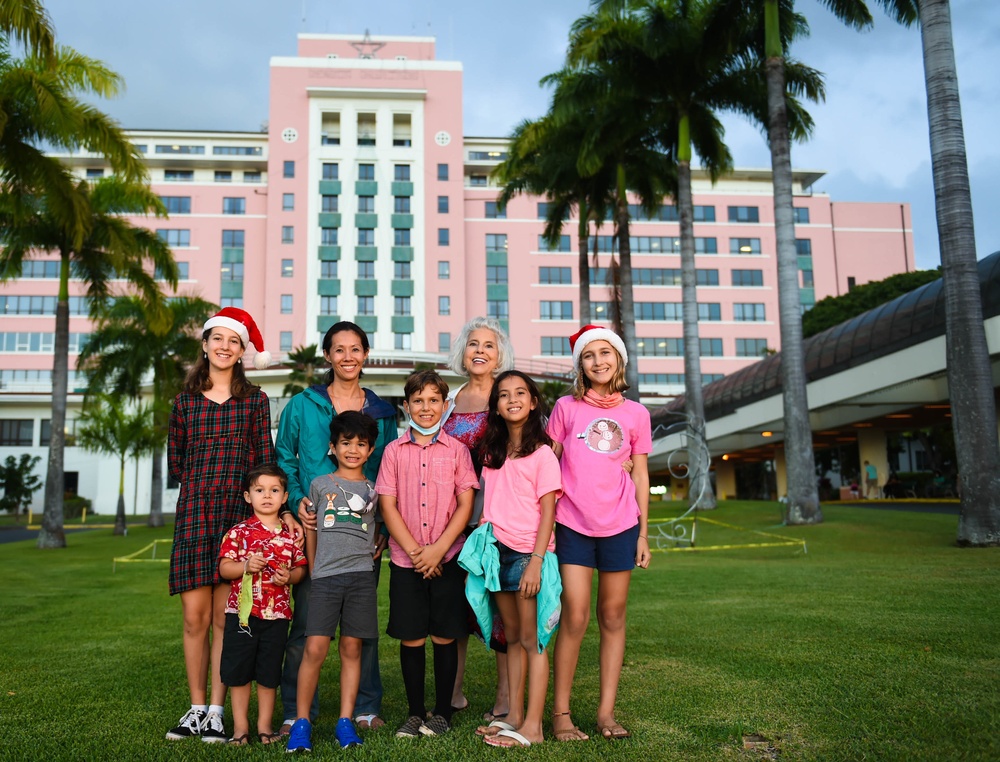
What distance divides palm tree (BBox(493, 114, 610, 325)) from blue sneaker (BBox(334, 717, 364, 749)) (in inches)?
898

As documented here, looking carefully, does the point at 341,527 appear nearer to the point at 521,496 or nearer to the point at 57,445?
the point at 521,496

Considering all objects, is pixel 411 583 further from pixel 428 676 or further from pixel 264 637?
pixel 428 676

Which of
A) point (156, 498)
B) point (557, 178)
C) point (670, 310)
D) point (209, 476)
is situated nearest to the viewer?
point (209, 476)

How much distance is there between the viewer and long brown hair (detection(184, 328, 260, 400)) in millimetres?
4375

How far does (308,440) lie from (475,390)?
0.94 m

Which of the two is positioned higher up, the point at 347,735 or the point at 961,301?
the point at 961,301

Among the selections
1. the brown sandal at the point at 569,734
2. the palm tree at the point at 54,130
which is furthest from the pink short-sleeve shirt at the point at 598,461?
the palm tree at the point at 54,130

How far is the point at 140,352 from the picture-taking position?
28.7 meters

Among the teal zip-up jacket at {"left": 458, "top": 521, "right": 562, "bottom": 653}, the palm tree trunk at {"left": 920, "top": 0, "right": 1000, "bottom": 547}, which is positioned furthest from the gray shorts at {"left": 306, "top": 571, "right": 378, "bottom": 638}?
the palm tree trunk at {"left": 920, "top": 0, "right": 1000, "bottom": 547}

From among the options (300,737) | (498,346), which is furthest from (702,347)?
(300,737)

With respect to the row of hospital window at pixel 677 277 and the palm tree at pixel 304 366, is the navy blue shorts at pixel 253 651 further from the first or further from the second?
the row of hospital window at pixel 677 277

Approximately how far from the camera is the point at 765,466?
1753 inches

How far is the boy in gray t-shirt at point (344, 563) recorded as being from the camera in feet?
12.9

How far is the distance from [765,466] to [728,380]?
1023 cm
